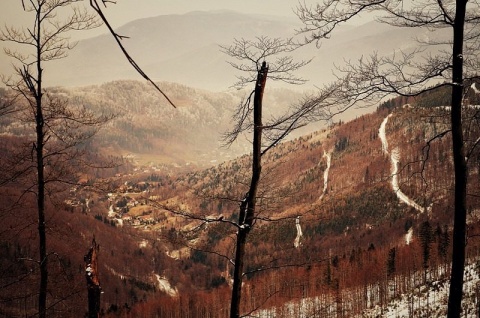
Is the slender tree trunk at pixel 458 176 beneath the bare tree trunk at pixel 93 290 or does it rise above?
above

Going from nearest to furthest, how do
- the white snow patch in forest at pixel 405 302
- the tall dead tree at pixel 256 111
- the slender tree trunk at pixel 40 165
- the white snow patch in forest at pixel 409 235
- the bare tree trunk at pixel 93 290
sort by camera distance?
1. the bare tree trunk at pixel 93 290
2. the tall dead tree at pixel 256 111
3. the slender tree trunk at pixel 40 165
4. the white snow patch in forest at pixel 405 302
5. the white snow patch in forest at pixel 409 235

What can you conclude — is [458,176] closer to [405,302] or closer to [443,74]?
[443,74]

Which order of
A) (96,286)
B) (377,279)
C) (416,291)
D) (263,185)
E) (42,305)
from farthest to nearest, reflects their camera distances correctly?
(377,279), (416,291), (42,305), (263,185), (96,286)

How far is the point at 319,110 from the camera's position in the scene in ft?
29.4

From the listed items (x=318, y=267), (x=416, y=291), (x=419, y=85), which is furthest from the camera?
(x=318, y=267)

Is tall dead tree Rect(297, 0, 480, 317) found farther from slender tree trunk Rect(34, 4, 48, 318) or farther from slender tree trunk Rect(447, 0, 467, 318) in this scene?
slender tree trunk Rect(34, 4, 48, 318)

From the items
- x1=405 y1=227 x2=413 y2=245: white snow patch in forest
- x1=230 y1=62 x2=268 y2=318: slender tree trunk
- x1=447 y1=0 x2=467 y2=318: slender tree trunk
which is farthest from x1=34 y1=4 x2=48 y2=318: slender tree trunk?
x1=405 y1=227 x2=413 y2=245: white snow patch in forest

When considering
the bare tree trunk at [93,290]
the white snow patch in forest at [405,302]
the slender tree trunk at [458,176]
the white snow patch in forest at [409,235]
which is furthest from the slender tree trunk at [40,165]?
the white snow patch in forest at [409,235]

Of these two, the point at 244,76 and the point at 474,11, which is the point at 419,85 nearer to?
the point at 474,11

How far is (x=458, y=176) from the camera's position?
921 cm

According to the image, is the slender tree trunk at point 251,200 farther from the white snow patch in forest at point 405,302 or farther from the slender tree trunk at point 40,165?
the white snow patch in forest at point 405,302

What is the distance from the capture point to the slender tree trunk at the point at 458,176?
9.02 m

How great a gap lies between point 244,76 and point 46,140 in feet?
21.7

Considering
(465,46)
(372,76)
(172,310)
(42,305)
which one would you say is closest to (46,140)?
(42,305)
